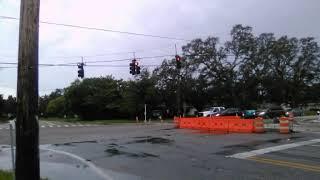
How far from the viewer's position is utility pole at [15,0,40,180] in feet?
31.9

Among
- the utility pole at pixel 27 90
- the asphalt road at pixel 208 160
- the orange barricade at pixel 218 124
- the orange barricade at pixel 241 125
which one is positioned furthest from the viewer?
the orange barricade at pixel 218 124

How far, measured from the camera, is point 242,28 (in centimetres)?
Result: 9594

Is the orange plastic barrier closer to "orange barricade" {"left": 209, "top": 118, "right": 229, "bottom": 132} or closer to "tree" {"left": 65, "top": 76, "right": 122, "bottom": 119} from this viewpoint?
"orange barricade" {"left": 209, "top": 118, "right": 229, "bottom": 132}

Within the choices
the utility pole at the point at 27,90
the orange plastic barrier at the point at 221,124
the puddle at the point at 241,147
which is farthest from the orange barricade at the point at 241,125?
the utility pole at the point at 27,90

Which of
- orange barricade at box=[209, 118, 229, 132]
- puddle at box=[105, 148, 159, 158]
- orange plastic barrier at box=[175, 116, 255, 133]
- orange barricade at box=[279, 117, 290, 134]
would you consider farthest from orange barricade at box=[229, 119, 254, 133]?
puddle at box=[105, 148, 159, 158]

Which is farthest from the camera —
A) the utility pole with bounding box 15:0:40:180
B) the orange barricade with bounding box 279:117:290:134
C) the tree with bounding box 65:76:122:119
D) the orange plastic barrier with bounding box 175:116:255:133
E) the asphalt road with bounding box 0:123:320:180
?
the tree with bounding box 65:76:122:119

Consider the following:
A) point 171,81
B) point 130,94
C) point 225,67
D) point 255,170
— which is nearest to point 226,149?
point 255,170

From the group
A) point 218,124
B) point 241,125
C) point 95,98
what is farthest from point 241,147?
point 95,98

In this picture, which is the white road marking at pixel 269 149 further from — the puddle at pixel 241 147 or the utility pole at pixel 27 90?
the utility pole at pixel 27 90

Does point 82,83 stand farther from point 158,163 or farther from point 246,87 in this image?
point 158,163

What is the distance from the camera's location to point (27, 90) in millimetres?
9688

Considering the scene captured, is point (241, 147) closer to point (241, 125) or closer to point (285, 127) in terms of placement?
point (285, 127)

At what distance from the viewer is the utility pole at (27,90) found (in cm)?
972

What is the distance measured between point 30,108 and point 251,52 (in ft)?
292
